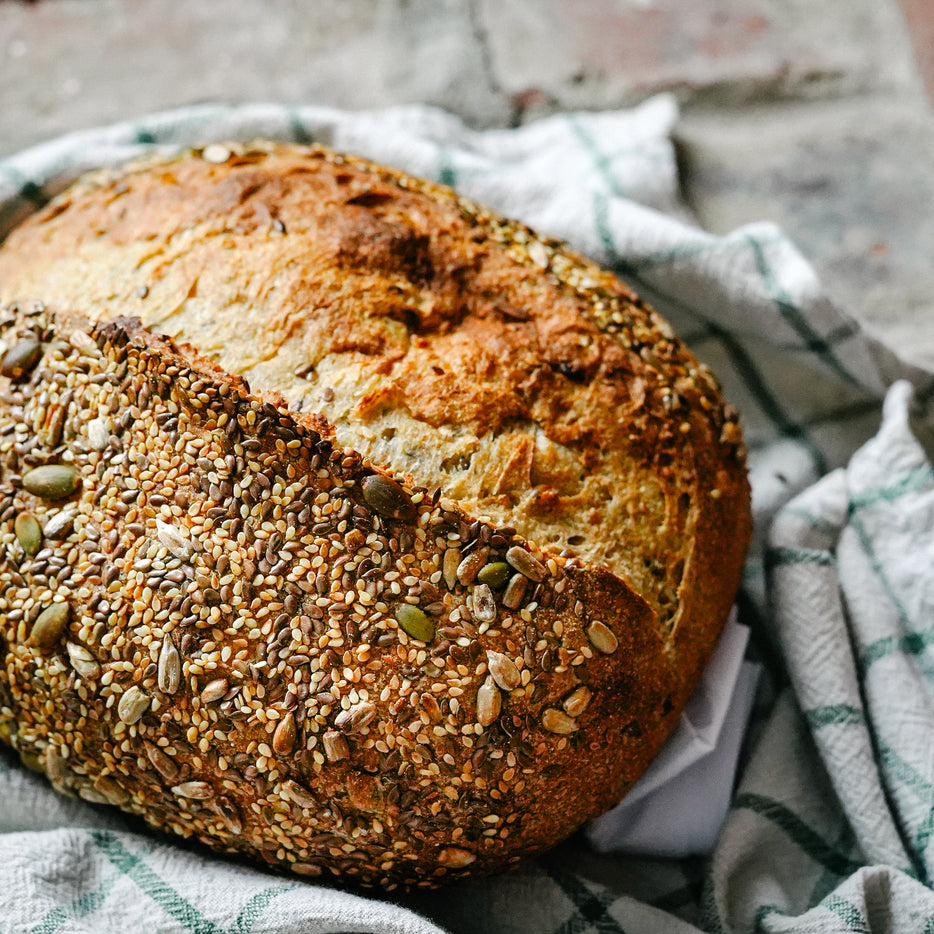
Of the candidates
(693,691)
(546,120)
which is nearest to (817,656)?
(693,691)

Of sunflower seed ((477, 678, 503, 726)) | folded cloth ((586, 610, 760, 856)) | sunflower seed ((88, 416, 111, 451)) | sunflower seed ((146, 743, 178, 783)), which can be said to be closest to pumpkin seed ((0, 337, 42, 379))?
sunflower seed ((88, 416, 111, 451))

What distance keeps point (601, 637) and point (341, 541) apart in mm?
358

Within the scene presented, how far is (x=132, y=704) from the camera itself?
141 cm

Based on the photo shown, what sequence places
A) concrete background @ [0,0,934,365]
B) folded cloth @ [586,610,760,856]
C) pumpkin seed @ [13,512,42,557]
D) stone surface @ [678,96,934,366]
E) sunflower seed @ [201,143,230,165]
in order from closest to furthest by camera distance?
pumpkin seed @ [13,512,42,557], folded cloth @ [586,610,760,856], sunflower seed @ [201,143,230,165], stone surface @ [678,96,934,366], concrete background @ [0,0,934,365]

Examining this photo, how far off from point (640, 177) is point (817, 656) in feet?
3.25

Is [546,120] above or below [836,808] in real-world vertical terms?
above

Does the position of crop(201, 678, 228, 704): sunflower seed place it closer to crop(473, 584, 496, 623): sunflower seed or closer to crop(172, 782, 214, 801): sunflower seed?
crop(172, 782, 214, 801): sunflower seed

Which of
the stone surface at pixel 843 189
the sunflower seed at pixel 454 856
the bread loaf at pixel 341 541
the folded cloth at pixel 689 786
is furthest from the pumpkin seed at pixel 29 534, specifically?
the stone surface at pixel 843 189

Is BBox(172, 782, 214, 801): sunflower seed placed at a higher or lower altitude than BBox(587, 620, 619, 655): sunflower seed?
lower

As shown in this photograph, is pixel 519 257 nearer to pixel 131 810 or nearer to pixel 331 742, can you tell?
pixel 331 742

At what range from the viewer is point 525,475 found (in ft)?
4.67

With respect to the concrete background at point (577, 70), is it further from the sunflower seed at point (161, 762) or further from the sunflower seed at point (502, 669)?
the sunflower seed at point (161, 762)

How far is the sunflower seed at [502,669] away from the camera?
137cm

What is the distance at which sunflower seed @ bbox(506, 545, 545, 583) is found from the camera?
1.37m
